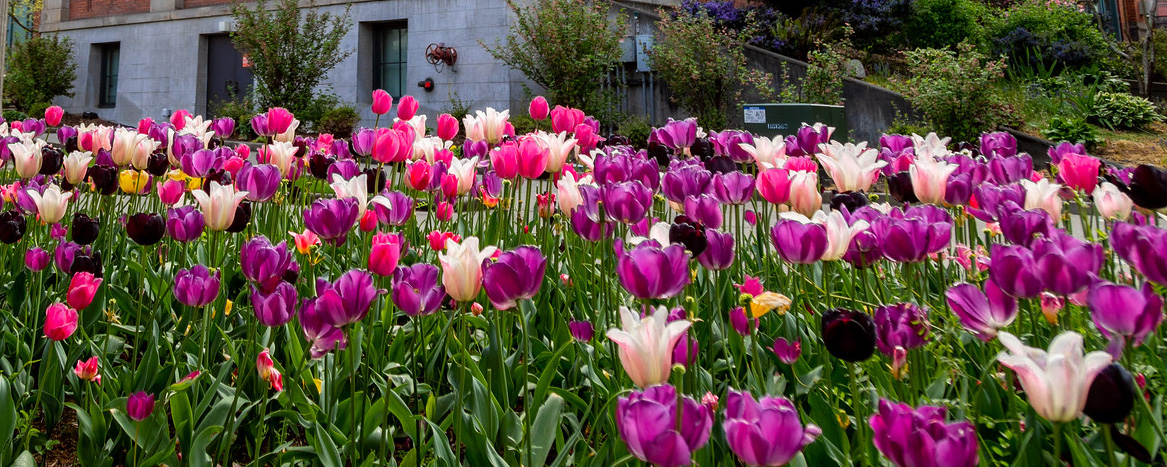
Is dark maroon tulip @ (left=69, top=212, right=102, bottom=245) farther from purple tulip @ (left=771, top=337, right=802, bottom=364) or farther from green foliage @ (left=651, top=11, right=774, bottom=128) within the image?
green foliage @ (left=651, top=11, right=774, bottom=128)

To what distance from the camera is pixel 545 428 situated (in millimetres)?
1306

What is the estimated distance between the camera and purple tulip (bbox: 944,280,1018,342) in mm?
1036

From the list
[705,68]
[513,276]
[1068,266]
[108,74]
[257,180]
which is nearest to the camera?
[1068,266]

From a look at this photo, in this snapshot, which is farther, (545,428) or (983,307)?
(545,428)

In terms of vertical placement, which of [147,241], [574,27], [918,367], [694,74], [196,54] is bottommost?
[918,367]

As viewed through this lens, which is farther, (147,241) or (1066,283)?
(147,241)

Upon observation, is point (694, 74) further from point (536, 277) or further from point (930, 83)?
point (536, 277)

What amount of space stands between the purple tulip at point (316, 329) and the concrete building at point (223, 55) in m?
12.8

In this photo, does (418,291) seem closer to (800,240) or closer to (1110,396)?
(800,240)

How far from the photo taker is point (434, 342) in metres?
1.99

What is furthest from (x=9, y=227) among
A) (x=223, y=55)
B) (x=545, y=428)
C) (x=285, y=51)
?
(x=223, y=55)

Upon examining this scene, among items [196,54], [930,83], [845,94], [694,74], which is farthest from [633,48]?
[196,54]

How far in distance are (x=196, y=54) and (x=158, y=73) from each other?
131cm

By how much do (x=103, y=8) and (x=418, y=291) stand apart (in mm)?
21670
